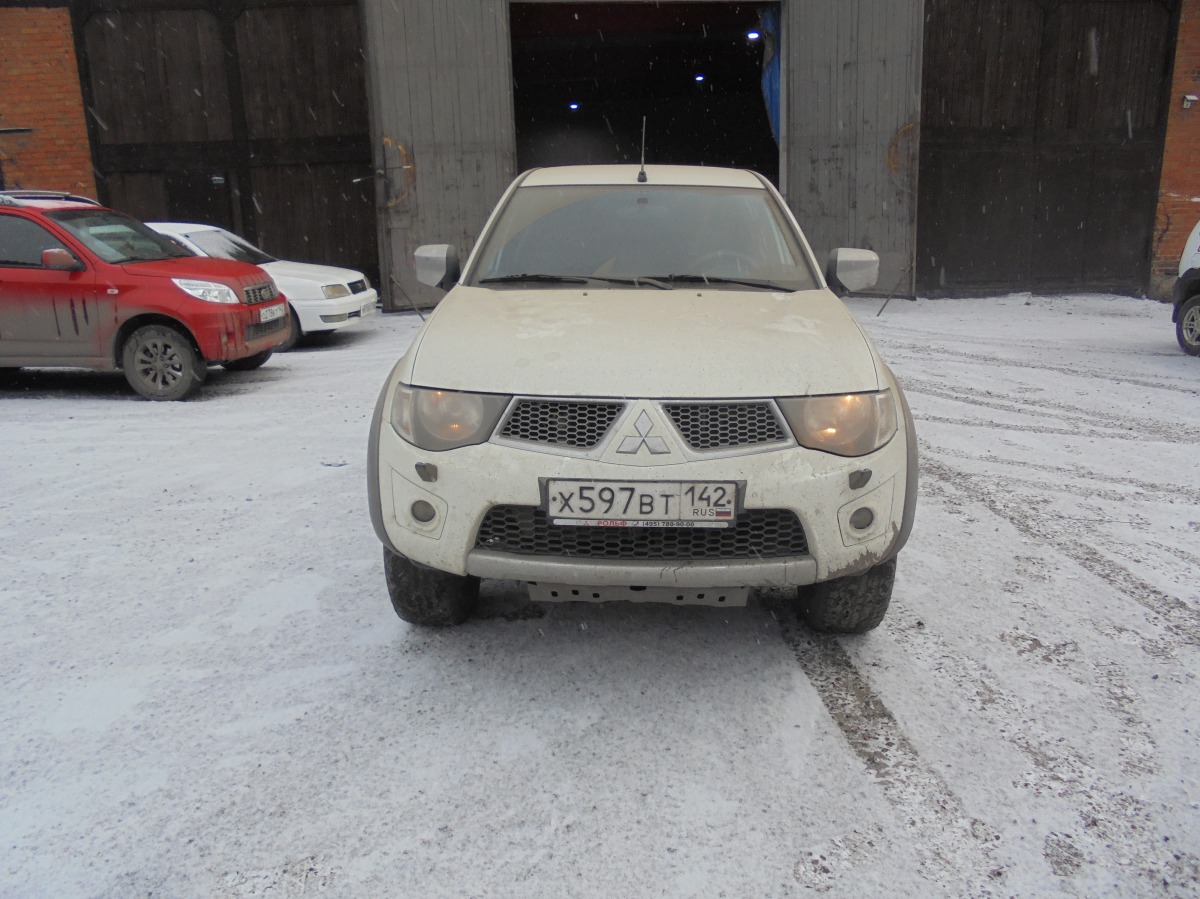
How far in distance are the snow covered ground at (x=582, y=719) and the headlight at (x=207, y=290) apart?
8.86 feet

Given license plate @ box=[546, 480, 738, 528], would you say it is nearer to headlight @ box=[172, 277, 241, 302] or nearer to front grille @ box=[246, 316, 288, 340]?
headlight @ box=[172, 277, 241, 302]

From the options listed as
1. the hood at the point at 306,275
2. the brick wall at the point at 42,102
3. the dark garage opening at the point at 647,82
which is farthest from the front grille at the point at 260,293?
the dark garage opening at the point at 647,82

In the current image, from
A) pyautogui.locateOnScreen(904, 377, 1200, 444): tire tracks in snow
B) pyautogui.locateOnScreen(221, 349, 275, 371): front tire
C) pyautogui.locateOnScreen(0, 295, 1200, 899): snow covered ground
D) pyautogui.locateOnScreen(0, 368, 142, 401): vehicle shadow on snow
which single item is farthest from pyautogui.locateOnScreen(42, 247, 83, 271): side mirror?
pyautogui.locateOnScreen(904, 377, 1200, 444): tire tracks in snow

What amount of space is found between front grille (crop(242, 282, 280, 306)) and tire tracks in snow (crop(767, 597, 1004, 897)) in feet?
20.5

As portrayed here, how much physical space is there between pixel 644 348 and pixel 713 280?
0.93 m

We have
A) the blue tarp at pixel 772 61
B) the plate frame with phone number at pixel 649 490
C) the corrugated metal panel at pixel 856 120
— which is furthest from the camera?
the blue tarp at pixel 772 61

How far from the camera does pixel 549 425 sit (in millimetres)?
2670

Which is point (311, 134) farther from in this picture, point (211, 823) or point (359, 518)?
point (211, 823)

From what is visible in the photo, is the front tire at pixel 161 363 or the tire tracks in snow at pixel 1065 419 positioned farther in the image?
the front tire at pixel 161 363

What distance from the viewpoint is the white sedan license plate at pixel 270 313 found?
25.6 feet

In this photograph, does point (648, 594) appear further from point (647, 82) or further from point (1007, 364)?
point (647, 82)

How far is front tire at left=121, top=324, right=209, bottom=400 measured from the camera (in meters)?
7.21

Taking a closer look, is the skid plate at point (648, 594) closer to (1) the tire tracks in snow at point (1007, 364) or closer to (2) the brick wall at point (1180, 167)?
(1) the tire tracks in snow at point (1007, 364)

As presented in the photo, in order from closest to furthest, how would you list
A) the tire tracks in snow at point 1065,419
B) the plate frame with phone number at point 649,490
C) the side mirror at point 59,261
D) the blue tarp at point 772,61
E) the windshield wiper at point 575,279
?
the plate frame with phone number at point 649,490 → the windshield wiper at point 575,279 → the tire tracks in snow at point 1065,419 → the side mirror at point 59,261 → the blue tarp at point 772,61
